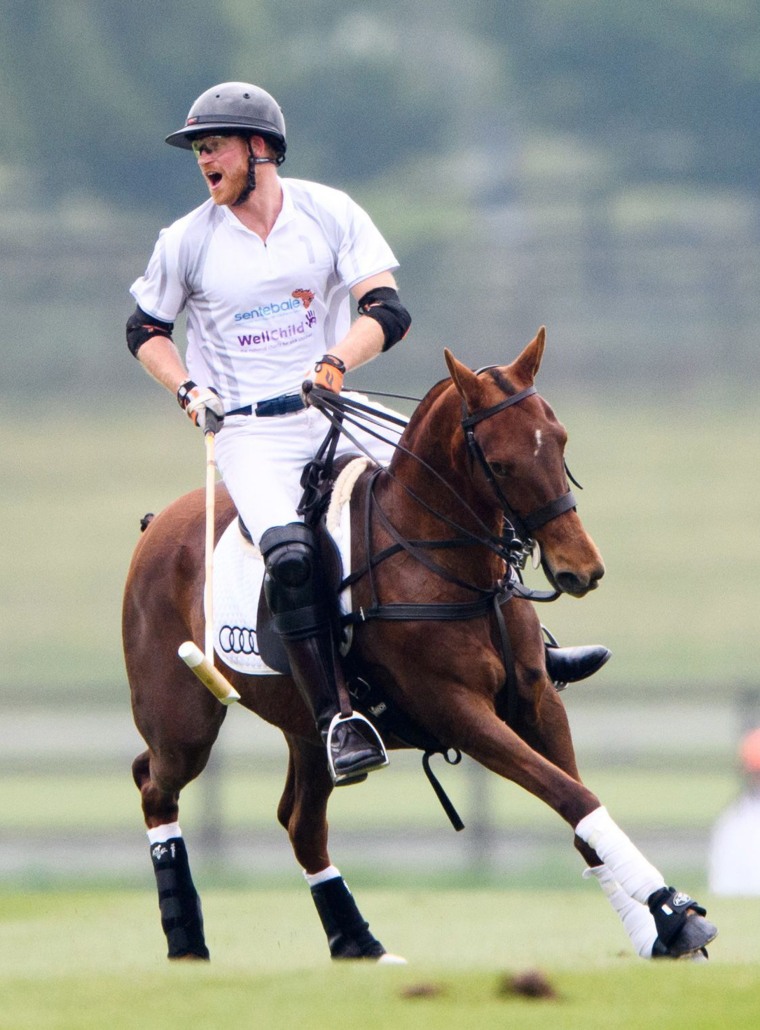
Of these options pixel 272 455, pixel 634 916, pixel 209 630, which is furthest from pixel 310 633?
pixel 634 916

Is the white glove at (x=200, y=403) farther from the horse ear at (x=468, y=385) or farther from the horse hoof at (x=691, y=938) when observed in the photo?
the horse hoof at (x=691, y=938)

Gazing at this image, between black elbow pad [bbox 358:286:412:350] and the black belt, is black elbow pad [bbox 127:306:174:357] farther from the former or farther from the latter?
black elbow pad [bbox 358:286:412:350]

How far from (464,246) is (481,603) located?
46.7 meters

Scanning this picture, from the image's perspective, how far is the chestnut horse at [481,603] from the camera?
6.47 meters

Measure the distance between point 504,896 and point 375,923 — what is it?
1.85 meters

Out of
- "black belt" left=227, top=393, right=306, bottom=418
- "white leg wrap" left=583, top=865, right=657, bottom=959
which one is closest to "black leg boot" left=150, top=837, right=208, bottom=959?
"black belt" left=227, top=393, right=306, bottom=418

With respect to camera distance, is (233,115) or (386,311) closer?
(233,115)

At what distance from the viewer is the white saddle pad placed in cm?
740

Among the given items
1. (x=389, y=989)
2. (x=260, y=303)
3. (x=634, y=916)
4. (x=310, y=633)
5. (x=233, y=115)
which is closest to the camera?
(x=389, y=989)

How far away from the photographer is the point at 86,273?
50.5 meters

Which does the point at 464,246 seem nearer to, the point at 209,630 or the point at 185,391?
the point at 185,391

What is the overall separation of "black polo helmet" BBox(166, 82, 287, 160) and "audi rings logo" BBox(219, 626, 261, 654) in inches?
69.1

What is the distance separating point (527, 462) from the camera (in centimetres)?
652

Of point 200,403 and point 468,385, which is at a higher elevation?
point 200,403
